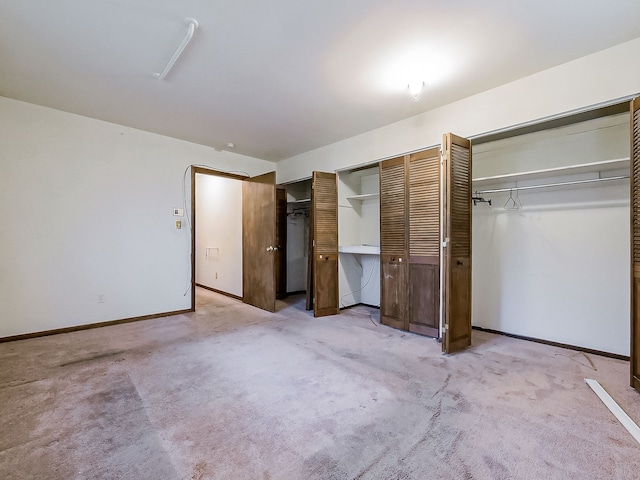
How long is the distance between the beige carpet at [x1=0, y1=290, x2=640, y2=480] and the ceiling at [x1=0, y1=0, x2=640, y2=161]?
272 centimetres

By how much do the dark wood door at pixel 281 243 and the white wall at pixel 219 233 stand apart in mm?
732

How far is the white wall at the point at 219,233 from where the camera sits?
5.95m

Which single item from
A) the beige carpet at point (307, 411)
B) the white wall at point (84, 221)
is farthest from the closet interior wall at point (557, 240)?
the white wall at point (84, 221)

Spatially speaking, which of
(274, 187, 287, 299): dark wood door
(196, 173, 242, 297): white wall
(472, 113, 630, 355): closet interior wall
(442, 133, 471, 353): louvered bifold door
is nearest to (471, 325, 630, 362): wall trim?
(472, 113, 630, 355): closet interior wall

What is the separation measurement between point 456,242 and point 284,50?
2.42 m

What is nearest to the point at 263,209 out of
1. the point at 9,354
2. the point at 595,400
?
the point at 9,354

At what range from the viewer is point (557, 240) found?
329 centimetres

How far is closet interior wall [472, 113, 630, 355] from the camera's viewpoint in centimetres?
296

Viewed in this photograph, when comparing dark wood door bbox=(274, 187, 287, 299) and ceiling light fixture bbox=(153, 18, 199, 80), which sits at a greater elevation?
ceiling light fixture bbox=(153, 18, 199, 80)

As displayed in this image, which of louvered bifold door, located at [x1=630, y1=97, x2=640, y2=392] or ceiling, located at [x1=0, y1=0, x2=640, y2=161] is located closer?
ceiling, located at [x1=0, y1=0, x2=640, y2=161]

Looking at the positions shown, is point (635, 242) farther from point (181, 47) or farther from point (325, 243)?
point (181, 47)

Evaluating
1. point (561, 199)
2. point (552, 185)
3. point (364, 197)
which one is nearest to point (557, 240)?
point (561, 199)

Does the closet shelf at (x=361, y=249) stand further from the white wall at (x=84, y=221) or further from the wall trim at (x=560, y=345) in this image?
the white wall at (x=84, y=221)

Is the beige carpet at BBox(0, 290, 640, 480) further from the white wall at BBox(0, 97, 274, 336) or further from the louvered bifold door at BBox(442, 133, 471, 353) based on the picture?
the white wall at BBox(0, 97, 274, 336)
